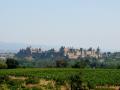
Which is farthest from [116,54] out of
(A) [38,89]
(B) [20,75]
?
(A) [38,89]

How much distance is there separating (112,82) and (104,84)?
124cm

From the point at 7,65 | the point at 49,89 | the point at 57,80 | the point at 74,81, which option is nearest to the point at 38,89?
the point at 49,89

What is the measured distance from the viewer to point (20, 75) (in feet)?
177

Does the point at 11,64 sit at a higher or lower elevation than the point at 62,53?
lower

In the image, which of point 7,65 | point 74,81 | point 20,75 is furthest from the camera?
point 7,65

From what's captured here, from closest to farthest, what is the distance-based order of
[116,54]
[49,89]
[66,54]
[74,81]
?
[74,81], [49,89], [66,54], [116,54]

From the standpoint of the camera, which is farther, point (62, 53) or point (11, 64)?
point (62, 53)

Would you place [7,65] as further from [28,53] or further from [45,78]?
[28,53]

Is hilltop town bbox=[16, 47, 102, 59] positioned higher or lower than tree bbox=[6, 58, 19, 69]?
higher

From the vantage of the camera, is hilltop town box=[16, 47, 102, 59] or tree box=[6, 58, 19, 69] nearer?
tree box=[6, 58, 19, 69]

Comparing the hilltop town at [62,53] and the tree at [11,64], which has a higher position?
the hilltop town at [62,53]

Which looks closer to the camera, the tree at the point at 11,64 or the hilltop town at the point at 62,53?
the tree at the point at 11,64

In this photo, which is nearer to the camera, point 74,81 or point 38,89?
point 74,81

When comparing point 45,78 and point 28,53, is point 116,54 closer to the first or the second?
point 28,53
